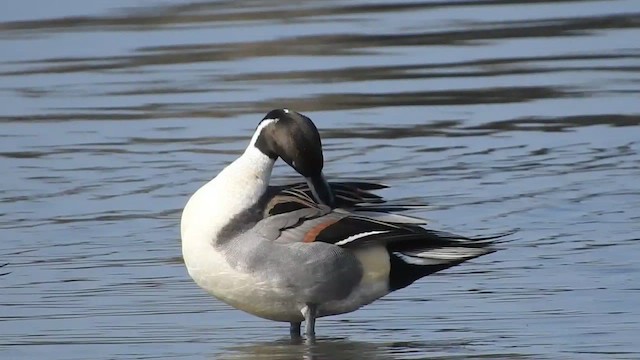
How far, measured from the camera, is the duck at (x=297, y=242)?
743cm

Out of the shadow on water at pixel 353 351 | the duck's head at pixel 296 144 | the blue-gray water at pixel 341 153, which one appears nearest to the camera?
the shadow on water at pixel 353 351

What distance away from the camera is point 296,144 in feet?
25.0

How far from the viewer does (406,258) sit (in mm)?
7727

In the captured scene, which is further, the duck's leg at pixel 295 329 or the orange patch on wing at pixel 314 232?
the duck's leg at pixel 295 329

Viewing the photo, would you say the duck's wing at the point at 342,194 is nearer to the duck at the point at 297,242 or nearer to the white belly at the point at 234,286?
the duck at the point at 297,242

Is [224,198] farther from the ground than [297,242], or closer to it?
farther from the ground

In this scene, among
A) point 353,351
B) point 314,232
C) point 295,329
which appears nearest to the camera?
point 353,351

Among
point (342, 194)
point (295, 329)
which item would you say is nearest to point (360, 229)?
point (342, 194)

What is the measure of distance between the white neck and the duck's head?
7 centimetres

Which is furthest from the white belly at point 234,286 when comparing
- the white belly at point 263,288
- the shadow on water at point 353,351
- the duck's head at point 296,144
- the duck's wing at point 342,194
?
the duck's head at point 296,144

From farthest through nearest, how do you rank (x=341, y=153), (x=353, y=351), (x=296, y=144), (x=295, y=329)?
(x=341, y=153), (x=295, y=329), (x=296, y=144), (x=353, y=351)

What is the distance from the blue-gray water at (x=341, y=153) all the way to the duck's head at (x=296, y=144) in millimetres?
718

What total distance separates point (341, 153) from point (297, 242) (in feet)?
14.3

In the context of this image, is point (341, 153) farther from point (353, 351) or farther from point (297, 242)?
point (353, 351)
